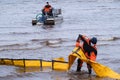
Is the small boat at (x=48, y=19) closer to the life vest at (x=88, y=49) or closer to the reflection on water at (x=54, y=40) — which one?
the reflection on water at (x=54, y=40)

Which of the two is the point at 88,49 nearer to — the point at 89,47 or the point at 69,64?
the point at 89,47

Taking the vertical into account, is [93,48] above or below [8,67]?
above

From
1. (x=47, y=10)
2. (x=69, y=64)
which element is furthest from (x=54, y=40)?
(x=69, y=64)

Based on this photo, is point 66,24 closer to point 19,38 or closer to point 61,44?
point 19,38

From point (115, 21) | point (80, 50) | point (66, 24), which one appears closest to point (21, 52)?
point (80, 50)

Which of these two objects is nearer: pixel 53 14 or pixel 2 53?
pixel 2 53

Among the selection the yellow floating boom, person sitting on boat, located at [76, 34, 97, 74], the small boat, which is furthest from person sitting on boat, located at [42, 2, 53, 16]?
person sitting on boat, located at [76, 34, 97, 74]

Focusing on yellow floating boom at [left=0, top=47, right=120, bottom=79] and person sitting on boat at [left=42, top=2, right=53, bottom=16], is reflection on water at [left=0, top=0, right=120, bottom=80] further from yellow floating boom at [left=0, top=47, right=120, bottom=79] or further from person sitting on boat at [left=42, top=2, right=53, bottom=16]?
person sitting on boat at [left=42, top=2, right=53, bottom=16]

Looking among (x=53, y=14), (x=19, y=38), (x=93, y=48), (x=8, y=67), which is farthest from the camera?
(x=53, y=14)

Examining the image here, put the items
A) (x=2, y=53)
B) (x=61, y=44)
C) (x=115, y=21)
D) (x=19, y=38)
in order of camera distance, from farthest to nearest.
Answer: (x=115, y=21) → (x=19, y=38) → (x=61, y=44) → (x=2, y=53)

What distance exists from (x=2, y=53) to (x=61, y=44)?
4.09 meters

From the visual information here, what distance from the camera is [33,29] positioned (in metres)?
29.9

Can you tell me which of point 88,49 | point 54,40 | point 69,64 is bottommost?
point 54,40

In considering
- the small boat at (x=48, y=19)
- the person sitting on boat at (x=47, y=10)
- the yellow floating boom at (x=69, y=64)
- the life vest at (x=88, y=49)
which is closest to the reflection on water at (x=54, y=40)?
the yellow floating boom at (x=69, y=64)
